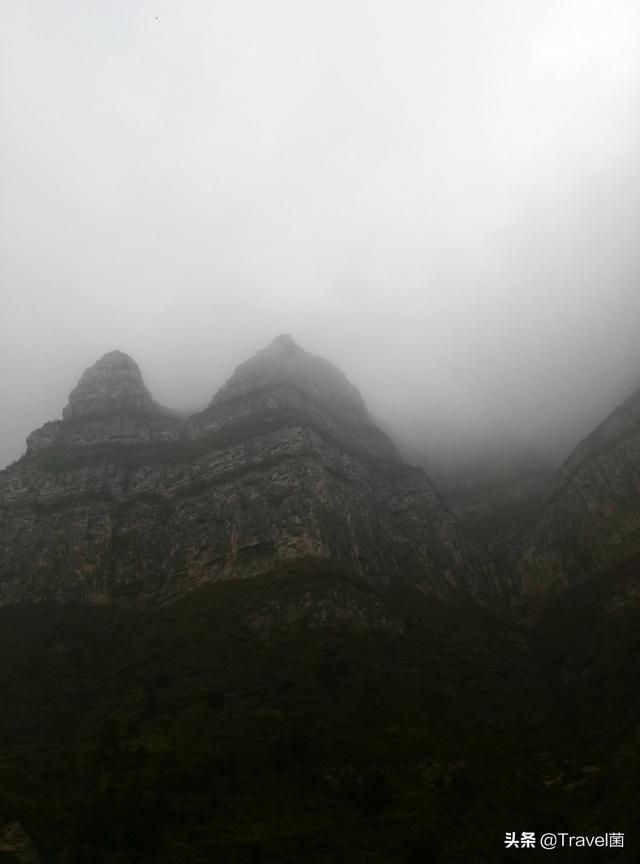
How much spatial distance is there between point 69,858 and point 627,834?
39.3m

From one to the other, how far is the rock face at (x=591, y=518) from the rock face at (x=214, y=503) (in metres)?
9.88

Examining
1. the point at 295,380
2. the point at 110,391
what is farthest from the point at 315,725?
the point at 110,391

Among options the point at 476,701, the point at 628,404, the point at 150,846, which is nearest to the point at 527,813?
the point at 476,701

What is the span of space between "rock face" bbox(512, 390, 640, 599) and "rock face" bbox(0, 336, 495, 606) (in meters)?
9.88

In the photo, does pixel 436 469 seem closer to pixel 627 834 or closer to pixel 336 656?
pixel 336 656

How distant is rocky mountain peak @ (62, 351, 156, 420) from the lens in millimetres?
150500

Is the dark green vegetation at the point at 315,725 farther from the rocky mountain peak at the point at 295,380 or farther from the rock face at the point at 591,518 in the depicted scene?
the rocky mountain peak at the point at 295,380

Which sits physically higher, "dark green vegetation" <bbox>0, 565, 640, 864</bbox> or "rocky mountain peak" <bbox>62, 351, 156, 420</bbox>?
"rocky mountain peak" <bbox>62, 351, 156, 420</bbox>

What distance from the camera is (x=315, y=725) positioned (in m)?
65.1

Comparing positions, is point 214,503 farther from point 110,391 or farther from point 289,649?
point 110,391

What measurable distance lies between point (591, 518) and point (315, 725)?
68.3m

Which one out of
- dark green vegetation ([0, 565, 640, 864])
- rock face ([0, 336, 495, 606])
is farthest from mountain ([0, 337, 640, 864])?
rock face ([0, 336, 495, 606])

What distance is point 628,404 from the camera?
125 meters
